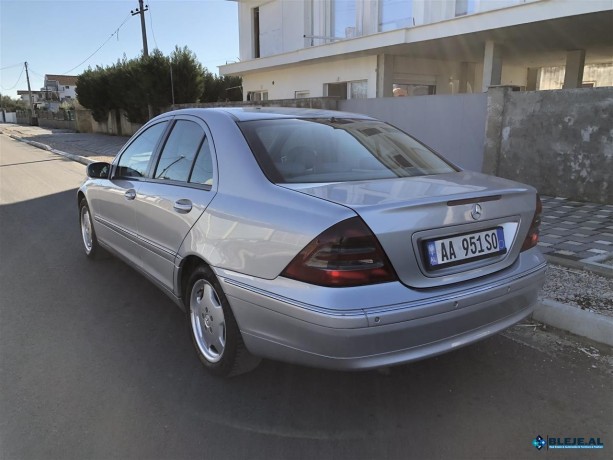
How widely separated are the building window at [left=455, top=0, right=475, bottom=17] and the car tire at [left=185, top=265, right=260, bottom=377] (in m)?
12.9

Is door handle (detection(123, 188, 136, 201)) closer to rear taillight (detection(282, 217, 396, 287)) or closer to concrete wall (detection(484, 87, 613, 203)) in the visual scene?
rear taillight (detection(282, 217, 396, 287))

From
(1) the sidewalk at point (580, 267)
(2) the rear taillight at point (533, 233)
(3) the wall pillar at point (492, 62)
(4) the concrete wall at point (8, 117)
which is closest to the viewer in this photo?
(2) the rear taillight at point (533, 233)

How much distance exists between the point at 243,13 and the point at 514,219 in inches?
855

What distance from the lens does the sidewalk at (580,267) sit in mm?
3691

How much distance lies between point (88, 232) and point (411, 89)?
14.4 meters

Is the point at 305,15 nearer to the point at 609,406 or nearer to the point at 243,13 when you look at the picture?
the point at 243,13

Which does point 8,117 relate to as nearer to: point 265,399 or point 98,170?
point 98,170

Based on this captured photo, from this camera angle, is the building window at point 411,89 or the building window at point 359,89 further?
the building window at point 411,89

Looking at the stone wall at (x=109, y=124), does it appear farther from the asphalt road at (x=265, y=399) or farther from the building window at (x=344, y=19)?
the asphalt road at (x=265, y=399)

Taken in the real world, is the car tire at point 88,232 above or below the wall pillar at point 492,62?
below

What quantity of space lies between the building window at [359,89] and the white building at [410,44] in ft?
0.11

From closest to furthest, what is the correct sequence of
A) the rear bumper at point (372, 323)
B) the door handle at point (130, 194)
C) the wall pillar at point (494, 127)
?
the rear bumper at point (372, 323)
the door handle at point (130, 194)
the wall pillar at point (494, 127)

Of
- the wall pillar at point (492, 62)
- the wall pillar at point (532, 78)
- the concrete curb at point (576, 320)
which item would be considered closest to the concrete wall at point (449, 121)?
the wall pillar at point (492, 62)

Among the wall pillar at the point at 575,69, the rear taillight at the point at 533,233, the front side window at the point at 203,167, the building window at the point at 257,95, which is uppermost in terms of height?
the wall pillar at the point at 575,69
